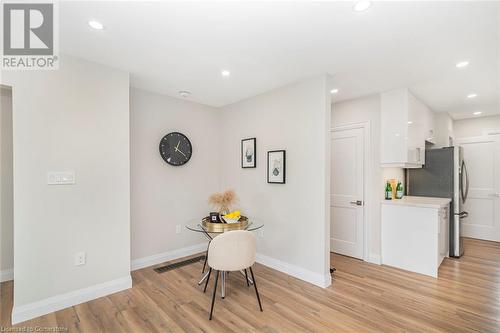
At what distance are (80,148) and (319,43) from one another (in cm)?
259

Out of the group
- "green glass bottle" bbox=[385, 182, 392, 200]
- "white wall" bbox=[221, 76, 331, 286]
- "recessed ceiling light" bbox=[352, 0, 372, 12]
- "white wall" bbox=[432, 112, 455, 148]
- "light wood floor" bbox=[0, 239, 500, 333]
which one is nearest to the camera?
"recessed ceiling light" bbox=[352, 0, 372, 12]

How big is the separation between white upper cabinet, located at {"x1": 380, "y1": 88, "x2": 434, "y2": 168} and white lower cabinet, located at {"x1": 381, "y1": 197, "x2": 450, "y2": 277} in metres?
0.65

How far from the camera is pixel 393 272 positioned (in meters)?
3.20

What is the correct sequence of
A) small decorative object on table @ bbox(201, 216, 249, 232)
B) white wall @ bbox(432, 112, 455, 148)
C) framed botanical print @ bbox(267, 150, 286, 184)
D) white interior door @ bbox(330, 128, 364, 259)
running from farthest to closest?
white wall @ bbox(432, 112, 455, 148) → white interior door @ bbox(330, 128, 364, 259) → framed botanical print @ bbox(267, 150, 286, 184) → small decorative object on table @ bbox(201, 216, 249, 232)

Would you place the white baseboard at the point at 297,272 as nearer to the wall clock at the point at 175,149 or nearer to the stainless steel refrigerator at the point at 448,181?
the wall clock at the point at 175,149

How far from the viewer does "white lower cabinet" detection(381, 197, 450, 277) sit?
3.07 metres

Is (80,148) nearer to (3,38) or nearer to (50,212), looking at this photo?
(50,212)

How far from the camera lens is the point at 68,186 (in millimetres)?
2375

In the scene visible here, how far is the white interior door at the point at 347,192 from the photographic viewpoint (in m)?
3.70

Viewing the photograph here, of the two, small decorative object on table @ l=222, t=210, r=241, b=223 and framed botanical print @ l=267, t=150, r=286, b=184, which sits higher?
framed botanical print @ l=267, t=150, r=286, b=184

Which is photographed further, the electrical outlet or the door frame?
the door frame

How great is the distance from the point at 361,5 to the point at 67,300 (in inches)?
143

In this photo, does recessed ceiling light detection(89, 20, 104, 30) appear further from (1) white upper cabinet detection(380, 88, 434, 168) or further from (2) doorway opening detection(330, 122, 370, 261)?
(1) white upper cabinet detection(380, 88, 434, 168)

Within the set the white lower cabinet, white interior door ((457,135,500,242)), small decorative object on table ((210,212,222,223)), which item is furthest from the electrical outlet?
white interior door ((457,135,500,242))
